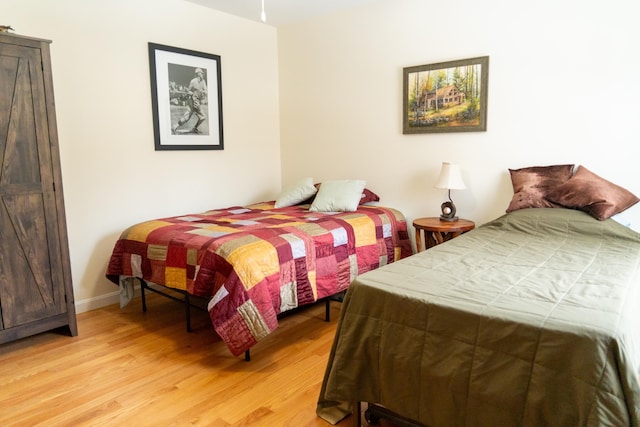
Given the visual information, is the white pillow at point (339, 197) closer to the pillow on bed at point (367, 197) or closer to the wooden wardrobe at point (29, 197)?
the pillow on bed at point (367, 197)

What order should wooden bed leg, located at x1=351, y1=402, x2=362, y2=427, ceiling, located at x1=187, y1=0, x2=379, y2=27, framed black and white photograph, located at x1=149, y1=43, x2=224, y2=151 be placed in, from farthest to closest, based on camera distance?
ceiling, located at x1=187, y1=0, x2=379, y2=27, framed black and white photograph, located at x1=149, y1=43, x2=224, y2=151, wooden bed leg, located at x1=351, y1=402, x2=362, y2=427

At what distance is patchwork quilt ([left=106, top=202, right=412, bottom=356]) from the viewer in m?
2.26

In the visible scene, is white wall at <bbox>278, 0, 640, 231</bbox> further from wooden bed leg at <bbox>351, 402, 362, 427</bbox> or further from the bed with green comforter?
wooden bed leg at <bbox>351, 402, 362, 427</bbox>

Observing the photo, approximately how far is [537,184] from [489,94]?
793 millimetres

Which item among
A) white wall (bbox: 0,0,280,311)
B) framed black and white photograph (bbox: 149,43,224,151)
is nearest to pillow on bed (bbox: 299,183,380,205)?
white wall (bbox: 0,0,280,311)

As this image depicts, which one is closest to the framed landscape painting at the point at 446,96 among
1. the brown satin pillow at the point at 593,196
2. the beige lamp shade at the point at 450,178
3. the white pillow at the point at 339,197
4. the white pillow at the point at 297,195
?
the beige lamp shade at the point at 450,178

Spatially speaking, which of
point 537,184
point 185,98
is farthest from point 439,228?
point 185,98

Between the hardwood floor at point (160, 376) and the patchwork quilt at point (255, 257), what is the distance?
241 mm

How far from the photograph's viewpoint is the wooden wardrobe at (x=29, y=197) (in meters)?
2.35

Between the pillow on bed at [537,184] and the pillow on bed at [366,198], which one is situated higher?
the pillow on bed at [537,184]

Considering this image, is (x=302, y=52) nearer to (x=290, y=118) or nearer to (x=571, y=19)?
(x=290, y=118)

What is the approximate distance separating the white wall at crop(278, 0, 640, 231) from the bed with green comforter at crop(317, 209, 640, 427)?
1.12 metres

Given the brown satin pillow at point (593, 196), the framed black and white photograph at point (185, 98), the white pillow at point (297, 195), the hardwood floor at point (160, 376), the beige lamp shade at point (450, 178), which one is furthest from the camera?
the white pillow at point (297, 195)

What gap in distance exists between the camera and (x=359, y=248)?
3.08 m
